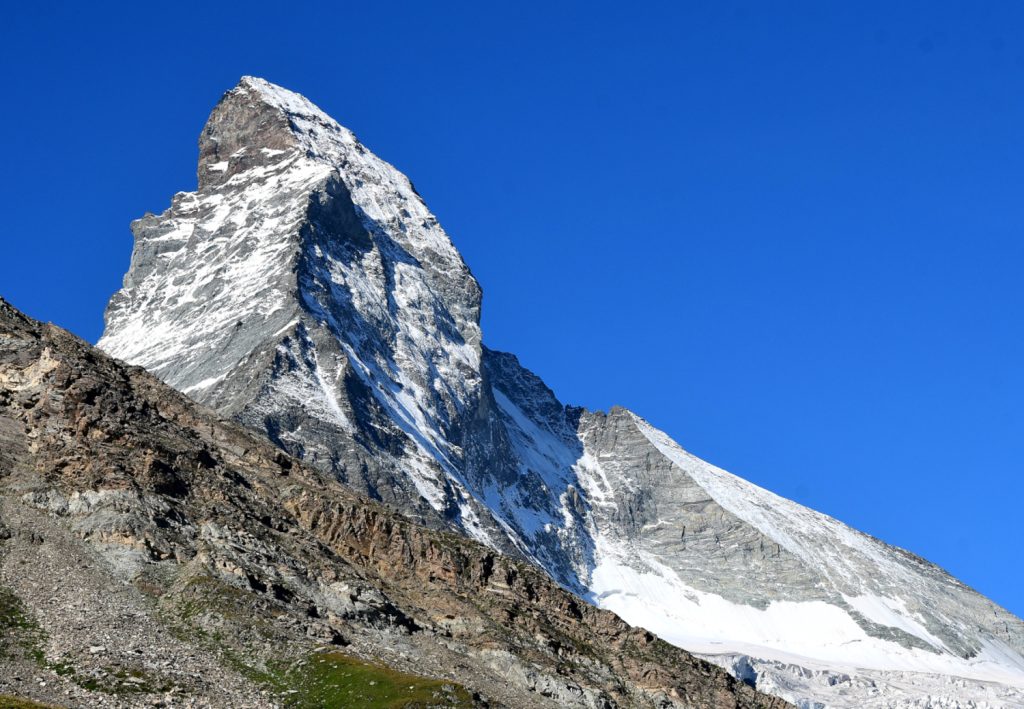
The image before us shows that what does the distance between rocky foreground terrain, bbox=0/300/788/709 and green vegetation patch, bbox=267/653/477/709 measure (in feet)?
0.70

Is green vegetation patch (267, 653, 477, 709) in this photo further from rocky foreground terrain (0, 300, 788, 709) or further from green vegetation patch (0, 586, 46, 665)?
green vegetation patch (0, 586, 46, 665)

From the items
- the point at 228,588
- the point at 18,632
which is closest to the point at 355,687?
the point at 228,588

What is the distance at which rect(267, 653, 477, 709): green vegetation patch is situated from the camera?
4181 inches

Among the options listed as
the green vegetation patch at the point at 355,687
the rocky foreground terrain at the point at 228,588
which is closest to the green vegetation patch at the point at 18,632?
the rocky foreground terrain at the point at 228,588

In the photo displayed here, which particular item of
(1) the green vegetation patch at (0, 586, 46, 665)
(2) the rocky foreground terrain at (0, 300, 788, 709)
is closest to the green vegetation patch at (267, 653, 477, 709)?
(2) the rocky foreground terrain at (0, 300, 788, 709)

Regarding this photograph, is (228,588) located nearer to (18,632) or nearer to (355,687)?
(355,687)

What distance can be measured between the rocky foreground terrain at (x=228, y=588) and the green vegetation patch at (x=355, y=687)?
0.21 m

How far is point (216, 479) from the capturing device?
14675 centimetres

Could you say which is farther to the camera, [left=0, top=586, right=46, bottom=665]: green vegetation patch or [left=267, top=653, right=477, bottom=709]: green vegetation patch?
[left=267, top=653, right=477, bottom=709]: green vegetation patch

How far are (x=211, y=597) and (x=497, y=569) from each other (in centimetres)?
4393

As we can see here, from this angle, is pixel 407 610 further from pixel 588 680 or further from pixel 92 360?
pixel 92 360

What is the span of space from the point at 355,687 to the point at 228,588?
17.9m

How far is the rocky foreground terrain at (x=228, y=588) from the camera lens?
106 m

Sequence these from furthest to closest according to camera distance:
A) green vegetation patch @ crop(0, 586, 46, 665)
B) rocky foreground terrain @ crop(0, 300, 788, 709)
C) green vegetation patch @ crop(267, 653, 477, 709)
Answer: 1. rocky foreground terrain @ crop(0, 300, 788, 709)
2. green vegetation patch @ crop(267, 653, 477, 709)
3. green vegetation patch @ crop(0, 586, 46, 665)
